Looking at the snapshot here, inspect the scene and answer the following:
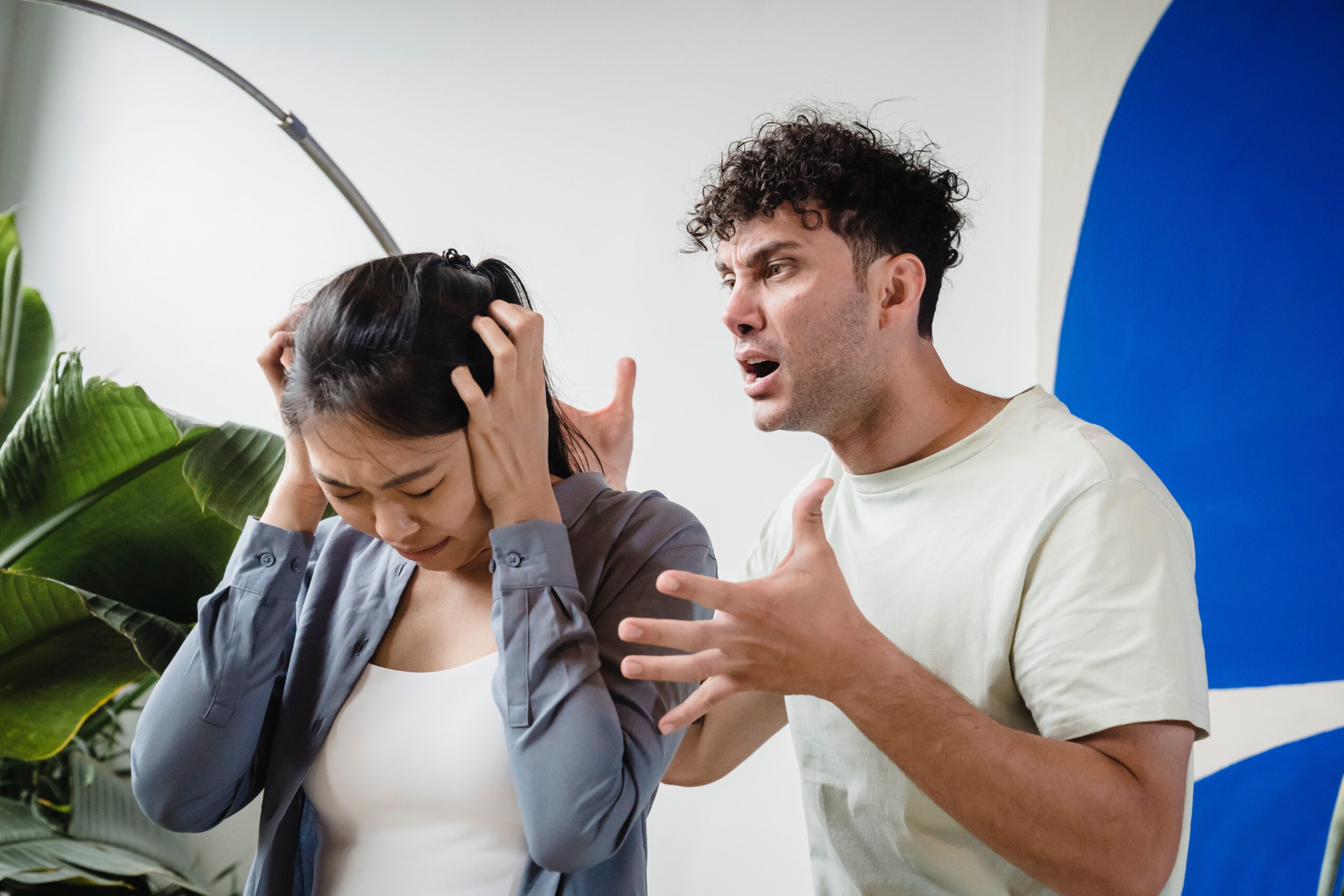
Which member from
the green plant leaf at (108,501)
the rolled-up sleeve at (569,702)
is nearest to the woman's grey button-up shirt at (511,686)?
the rolled-up sleeve at (569,702)

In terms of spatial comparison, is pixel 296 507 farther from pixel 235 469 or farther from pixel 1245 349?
pixel 1245 349

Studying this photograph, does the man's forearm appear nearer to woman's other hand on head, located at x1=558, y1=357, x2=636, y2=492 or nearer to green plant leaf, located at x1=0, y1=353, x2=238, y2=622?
woman's other hand on head, located at x1=558, y1=357, x2=636, y2=492

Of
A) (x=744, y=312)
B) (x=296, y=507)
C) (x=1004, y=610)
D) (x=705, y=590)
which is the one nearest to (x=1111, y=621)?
(x=1004, y=610)

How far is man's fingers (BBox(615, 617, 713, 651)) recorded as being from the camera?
78 centimetres

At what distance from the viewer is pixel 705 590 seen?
31.2 inches

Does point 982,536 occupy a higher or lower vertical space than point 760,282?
lower

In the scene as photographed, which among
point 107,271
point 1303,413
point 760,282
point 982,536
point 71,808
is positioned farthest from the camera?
point 107,271

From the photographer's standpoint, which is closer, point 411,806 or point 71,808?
point 411,806

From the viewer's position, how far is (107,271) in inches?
118

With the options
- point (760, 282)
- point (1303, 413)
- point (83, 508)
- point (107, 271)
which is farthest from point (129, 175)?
point (1303, 413)

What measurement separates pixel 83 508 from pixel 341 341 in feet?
4.21

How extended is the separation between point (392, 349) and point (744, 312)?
57 cm

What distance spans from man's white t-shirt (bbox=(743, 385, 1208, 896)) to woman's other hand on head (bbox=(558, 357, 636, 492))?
1.00 feet

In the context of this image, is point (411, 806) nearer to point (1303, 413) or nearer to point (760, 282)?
point (760, 282)
